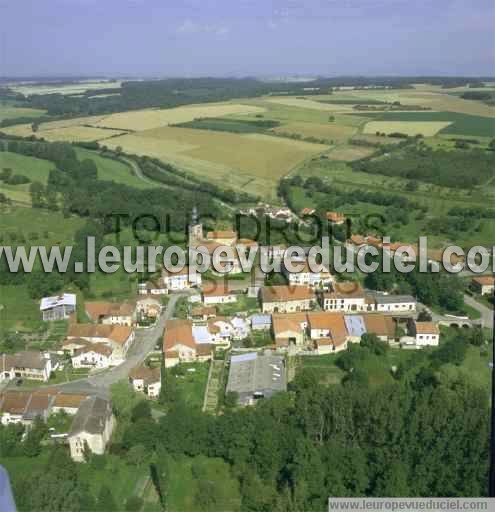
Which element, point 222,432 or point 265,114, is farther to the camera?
point 265,114

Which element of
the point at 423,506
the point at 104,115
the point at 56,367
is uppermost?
the point at 104,115

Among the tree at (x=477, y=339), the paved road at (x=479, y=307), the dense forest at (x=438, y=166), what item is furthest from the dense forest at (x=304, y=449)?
the dense forest at (x=438, y=166)

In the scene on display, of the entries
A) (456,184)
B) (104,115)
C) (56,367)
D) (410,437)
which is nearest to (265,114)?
(104,115)

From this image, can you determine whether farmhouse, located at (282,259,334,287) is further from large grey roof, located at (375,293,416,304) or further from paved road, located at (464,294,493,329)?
paved road, located at (464,294,493,329)

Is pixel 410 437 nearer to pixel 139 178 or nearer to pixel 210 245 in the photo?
pixel 210 245

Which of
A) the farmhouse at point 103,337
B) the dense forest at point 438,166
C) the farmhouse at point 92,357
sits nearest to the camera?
the farmhouse at point 92,357

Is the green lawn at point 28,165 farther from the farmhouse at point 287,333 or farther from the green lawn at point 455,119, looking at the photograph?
the green lawn at point 455,119

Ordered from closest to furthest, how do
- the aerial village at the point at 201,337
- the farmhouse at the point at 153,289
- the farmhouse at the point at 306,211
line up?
the aerial village at the point at 201,337 < the farmhouse at the point at 153,289 < the farmhouse at the point at 306,211
